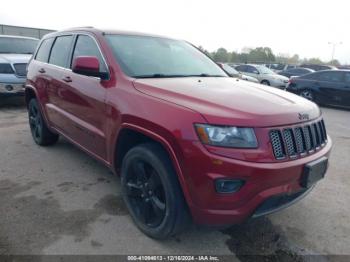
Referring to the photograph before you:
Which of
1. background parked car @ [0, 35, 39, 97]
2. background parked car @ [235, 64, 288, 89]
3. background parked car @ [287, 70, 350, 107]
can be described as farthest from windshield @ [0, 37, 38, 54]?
background parked car @ [235, 64, 288, 89]

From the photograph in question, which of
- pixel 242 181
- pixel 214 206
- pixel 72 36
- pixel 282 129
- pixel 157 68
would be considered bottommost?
pixel 214 206

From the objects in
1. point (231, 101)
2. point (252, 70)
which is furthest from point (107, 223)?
point (252, 70)

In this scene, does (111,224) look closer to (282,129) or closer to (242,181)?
(242,181)

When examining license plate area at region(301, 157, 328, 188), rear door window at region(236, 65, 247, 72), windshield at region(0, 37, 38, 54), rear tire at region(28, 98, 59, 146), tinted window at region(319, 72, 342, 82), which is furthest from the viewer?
rear door window at region(236, 65, 247, 72)

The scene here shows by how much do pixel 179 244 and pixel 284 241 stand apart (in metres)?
0.94

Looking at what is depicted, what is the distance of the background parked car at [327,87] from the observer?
1156cm

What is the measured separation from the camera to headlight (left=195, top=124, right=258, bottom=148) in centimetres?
235

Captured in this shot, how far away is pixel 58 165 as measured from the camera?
4602 millimetres

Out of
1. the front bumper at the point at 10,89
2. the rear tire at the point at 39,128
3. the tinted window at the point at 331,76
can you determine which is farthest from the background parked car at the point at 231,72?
the front bumper at the point at 10,89

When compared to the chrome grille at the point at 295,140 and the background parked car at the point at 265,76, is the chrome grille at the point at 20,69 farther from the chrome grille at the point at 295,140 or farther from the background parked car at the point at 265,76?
the background parked car at the point at 265,76

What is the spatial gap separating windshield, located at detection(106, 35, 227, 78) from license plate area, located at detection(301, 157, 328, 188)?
5.20 feet

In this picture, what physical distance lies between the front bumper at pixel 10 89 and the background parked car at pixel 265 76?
1177 centimetres

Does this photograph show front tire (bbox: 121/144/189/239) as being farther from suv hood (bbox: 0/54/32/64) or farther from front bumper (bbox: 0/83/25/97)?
suv hood (bbox: 0/54/32/64)

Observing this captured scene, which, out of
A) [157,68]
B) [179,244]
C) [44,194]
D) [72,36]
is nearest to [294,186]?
[179,244]
